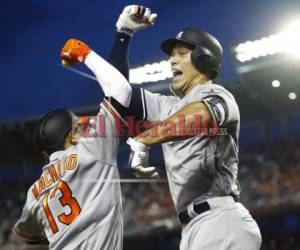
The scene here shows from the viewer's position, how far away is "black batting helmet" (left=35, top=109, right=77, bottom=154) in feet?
10.0

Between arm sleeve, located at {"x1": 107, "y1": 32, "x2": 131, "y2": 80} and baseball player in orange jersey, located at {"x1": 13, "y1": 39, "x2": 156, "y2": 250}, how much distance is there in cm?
16

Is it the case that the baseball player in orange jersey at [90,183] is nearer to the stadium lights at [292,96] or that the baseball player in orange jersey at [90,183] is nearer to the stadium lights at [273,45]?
the stadium lights at [273,45]

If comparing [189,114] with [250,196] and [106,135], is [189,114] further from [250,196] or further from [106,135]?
[250,196]

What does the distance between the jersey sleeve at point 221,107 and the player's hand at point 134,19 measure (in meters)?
0.64

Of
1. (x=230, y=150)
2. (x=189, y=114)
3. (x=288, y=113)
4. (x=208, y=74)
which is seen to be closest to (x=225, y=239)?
(x=230, y=150)

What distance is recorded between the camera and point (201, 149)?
273 centimetres

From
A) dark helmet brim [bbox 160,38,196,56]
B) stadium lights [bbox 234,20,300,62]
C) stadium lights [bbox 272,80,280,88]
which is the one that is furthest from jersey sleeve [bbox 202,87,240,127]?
stadium lights [bbox 272,80,280,88]

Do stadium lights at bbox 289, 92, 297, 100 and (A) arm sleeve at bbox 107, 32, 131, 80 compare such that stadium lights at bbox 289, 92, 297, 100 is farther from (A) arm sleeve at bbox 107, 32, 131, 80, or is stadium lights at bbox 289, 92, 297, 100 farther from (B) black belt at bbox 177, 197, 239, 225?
(B) black belt at bbox 177, 197, 239, 225

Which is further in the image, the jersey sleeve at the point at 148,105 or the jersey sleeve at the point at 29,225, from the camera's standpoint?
the jersey sleeve at the point at 29,225

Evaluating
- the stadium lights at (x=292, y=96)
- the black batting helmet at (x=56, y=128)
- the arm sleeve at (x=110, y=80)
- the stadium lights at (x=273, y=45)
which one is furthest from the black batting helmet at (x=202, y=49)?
the stadium lights at (x=292, y=96)

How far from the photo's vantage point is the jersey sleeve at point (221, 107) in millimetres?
2451

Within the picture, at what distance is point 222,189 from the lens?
2.73 metres

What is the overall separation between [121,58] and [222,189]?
1.00 meters

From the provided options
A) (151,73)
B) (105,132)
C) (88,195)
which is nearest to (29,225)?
(88,195)
